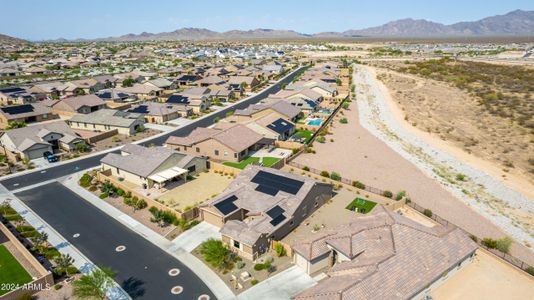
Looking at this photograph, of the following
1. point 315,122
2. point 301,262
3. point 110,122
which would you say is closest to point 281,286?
point 301,262

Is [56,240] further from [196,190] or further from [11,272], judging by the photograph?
[196,190]

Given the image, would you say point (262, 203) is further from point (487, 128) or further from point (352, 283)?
point (487, 128)

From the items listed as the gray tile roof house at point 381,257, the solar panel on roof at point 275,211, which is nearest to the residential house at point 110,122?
the solar panel on roof at point 275,211

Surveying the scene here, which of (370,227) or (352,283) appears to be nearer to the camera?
(352,283)

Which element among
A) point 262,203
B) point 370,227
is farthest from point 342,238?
point 262,203

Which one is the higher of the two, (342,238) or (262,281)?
(342,238)

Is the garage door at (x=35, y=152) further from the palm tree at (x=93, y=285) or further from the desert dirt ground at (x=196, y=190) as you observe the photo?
the palm tree at (x=93, y=285)
